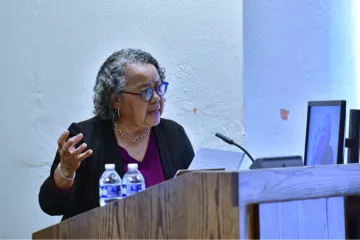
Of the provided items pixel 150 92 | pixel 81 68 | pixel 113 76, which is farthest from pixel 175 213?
pixel 81 68

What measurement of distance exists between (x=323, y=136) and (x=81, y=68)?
1.38 metres

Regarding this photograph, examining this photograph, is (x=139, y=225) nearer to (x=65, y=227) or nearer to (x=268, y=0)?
(x=65, y=227)

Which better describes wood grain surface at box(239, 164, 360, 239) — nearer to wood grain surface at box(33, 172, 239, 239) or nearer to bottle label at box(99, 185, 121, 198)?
wood grain surface at box(33, 172, 239, 239)

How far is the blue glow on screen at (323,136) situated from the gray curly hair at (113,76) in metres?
0.64

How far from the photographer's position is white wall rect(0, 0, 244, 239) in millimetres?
2551

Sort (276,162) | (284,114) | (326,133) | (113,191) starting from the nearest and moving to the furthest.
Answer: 1. (276,162)
2. (113,191)
3. (326,133)
4. (284,114)

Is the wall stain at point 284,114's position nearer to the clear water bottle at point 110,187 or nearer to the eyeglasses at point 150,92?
the eyeglasses at point 150,92

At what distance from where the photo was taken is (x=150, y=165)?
1.99 m

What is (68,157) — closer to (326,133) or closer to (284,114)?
(326,133)

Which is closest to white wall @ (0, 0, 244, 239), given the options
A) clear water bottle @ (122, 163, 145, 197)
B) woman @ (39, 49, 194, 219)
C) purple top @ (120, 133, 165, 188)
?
woman @ (39, 49, 194, 219)

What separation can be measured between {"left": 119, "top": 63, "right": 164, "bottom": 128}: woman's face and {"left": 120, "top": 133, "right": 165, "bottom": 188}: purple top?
0.11 meters

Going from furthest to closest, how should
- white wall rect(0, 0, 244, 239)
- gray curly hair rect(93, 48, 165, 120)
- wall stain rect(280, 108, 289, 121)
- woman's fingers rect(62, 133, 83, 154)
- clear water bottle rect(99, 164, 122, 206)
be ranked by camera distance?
1. wall stain rect(280, 108, 289, 121)
2. white wall rect(0, 0, 244, 239)
3. gray curly hair rect(93, 48, 165, 120)
4. clear water bottle rect(99, 164, 122, 206)
5. woman's fingers rect(62, 133, 83, 154)

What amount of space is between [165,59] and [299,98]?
73cm

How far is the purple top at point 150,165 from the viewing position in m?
1.94
